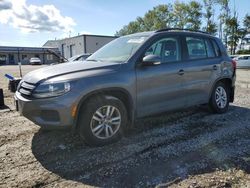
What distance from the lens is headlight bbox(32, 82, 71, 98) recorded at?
3.87 meters

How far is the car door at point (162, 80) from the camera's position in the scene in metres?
4.64

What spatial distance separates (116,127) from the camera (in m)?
4.43

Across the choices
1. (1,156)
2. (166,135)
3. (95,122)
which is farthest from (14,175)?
(166,135)

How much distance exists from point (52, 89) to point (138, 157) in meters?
1.59

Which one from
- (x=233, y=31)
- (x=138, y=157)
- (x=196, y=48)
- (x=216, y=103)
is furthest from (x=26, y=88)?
(x=233, y=31)

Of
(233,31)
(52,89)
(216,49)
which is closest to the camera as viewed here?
(52,89)

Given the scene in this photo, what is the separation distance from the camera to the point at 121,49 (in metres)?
5.11

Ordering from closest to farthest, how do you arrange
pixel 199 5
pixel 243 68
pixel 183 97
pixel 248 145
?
1. pixel 248 145
2. pixel 183 97
3. pixel 243 68
4. pixel 199 5

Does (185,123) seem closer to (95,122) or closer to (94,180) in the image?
(95,122)

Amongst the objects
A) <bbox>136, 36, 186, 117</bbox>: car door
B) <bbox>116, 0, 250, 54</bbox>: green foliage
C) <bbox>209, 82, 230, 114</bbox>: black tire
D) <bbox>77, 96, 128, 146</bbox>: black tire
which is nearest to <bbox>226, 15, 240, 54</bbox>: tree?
<bbox>116, 0, 250, 54</bbox>: green foliage

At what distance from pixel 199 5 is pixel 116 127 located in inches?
1869

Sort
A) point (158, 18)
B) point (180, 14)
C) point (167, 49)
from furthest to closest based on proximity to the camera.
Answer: point (158, 18)
point (180, 14)
point (167, 49)

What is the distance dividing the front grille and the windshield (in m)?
1.48

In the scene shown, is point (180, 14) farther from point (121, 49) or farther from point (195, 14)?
point (121, 49)
